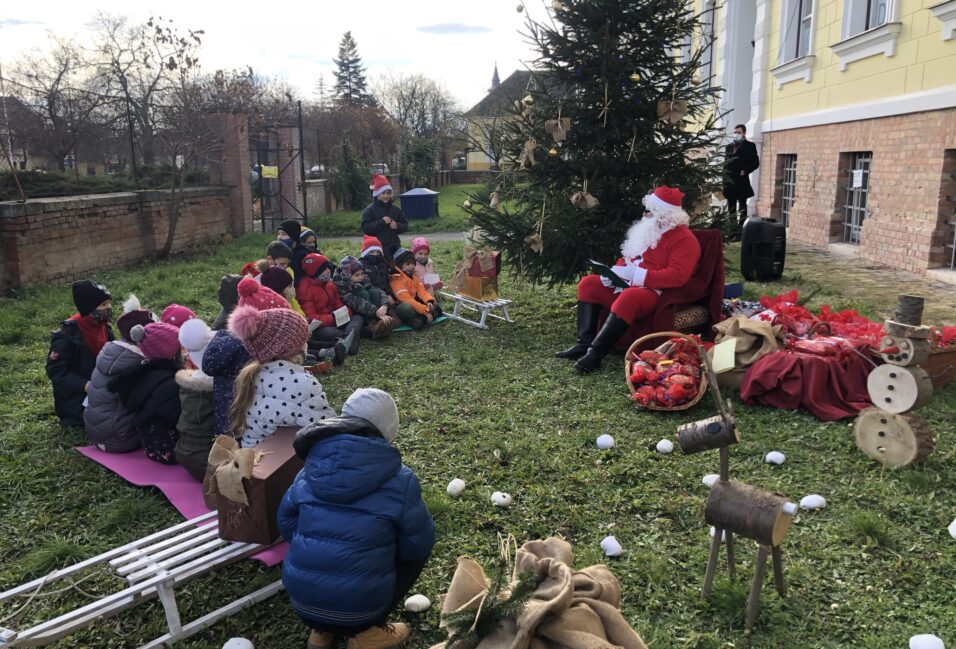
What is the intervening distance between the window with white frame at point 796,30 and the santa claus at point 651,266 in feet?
26.3

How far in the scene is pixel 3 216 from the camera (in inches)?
351

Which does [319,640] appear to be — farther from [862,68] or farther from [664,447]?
[862,68]

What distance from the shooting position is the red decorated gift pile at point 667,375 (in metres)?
4.86

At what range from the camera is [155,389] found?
4.06 m

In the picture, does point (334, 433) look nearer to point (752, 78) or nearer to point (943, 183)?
point (943, 183)

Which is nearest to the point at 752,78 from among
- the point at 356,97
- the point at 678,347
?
the point at 678,347

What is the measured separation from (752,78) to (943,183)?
7405mm

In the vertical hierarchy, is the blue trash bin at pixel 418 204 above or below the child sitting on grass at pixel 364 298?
above

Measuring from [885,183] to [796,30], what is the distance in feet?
13.9

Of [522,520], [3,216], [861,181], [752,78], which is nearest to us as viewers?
[522,520]

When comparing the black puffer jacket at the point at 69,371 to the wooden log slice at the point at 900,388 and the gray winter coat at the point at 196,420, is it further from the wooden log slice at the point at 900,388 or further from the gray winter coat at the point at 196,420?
the wooden log slice at the point at 900,388

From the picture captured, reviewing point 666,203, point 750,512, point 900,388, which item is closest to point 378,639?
point 750,512

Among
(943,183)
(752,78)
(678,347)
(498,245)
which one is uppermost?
(752,78)

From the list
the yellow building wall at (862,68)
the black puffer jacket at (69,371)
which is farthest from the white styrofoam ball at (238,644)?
the yellow building wall at (862,68)
